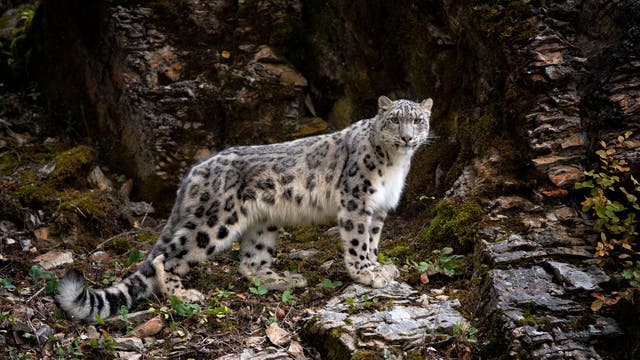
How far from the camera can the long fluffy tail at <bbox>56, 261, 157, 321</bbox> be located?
6.25m

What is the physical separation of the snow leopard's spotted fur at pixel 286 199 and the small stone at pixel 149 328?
46 cm

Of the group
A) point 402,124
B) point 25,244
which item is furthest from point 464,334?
point 25,244

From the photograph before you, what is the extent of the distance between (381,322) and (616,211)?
7.69 ft

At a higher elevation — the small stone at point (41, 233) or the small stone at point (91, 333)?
the small stone at point (41, 233)

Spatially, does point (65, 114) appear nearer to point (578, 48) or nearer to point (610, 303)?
point (578, 48)

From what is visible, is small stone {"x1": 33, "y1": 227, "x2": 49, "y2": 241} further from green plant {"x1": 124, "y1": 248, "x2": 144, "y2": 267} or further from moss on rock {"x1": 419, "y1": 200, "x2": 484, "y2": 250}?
moss on rock {"x1": 419, "y1": 200, "x2": 484, "y2": 250}

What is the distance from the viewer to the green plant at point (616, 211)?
5.73m

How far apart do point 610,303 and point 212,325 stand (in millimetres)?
3513

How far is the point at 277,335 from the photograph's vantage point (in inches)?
250

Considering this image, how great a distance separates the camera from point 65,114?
10.9 metres

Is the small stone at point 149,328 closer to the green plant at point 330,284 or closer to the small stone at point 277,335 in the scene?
the small stone at point 277,335

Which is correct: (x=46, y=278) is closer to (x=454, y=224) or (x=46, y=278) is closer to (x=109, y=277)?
(x=109, y=277)

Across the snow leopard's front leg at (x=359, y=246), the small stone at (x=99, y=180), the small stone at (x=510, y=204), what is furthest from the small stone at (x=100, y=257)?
the small stone at (x=510, y=204)

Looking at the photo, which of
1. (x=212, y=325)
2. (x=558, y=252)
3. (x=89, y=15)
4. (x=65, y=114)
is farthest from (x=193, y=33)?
(x=558, y=252)
